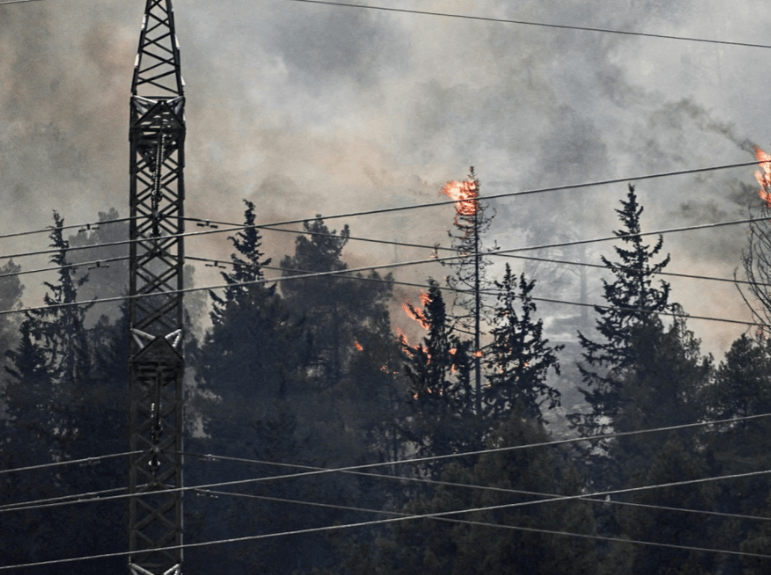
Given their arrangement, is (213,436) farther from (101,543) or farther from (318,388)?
(101,543)

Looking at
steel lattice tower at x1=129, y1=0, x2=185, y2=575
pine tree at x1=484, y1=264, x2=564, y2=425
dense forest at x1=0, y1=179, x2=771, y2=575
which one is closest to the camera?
steel lattice tower at x1=129, y1=0, x2=185, y2=575

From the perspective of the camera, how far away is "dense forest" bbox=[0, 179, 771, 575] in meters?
39.5

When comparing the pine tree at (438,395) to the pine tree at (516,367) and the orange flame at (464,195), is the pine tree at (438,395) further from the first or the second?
the orange flame at (464,195)

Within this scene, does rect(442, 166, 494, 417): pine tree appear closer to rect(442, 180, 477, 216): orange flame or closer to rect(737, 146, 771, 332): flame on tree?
rect(442, 180, 477, 216): orange flame

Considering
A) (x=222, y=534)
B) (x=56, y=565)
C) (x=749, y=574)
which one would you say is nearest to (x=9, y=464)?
(x=56, y=565)

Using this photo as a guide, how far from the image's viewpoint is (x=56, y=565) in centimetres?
4528

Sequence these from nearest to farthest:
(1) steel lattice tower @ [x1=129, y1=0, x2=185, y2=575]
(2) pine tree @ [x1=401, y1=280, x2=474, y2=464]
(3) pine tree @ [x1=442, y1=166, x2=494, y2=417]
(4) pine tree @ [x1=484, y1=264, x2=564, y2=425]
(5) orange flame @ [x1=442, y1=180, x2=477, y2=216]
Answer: (1) steel lattice tower @ [x1=129, y1=0, x2=185, y2=575]
(2) pine tree @ [x1=401, y1=280, x2=474, y2=464]
(4) pine tree @ [x1=484, y1=264, x2=564, y2=425]
(3) pine tree @ [x1=442, y1=166, x2=494, y2=417]
(5) orange flame @ [x1=442, y1=180, x2=477, y2=216]

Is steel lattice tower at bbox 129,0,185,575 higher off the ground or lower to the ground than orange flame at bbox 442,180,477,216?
lower

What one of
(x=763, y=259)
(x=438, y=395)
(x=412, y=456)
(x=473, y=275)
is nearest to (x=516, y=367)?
(x=473, y=275)

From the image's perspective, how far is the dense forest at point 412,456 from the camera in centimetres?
3947

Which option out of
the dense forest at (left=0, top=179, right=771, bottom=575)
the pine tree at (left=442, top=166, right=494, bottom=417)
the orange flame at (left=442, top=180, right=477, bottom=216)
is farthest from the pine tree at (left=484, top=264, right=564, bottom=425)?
the orange flame at (left=442, top=180, right=477, bottom=216)

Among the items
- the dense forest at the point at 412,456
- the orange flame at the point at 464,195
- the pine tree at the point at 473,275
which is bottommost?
the dense forest at the point at 412,456

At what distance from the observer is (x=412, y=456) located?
2275 inches

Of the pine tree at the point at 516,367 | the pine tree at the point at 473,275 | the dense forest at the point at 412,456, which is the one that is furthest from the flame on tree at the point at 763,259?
the pine tree at the point at 473,275
